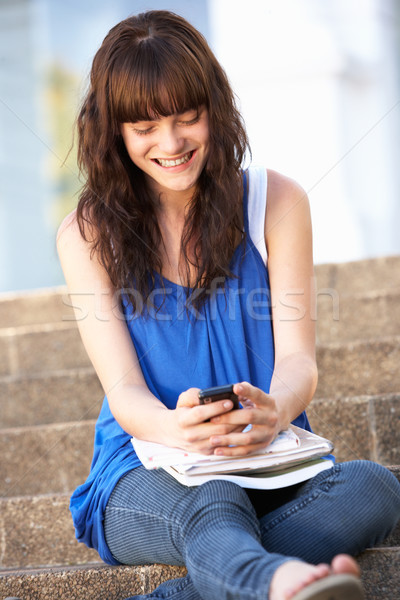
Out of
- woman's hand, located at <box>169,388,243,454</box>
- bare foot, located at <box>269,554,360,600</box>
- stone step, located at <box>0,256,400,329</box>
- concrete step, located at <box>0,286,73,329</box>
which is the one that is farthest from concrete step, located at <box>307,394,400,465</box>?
concrete step, located at <box>0,286,73,329</box>

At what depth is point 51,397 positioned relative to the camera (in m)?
2.79

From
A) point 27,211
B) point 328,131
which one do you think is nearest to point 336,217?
point 328,131

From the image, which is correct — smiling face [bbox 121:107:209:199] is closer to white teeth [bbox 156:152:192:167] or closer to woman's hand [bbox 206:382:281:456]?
white teeth [bbox 156:152:192:167]

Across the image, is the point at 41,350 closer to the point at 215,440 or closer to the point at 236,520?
the point at 215,440

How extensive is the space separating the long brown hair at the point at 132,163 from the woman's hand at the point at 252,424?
17.3 inches

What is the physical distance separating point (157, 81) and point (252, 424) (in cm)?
75

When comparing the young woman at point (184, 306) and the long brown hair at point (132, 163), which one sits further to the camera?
the long brown hair at point (132, 163)

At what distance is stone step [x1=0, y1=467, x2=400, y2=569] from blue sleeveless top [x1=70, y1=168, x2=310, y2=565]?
0.29 m

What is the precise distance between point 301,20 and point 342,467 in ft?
17.2

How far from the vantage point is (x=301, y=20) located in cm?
605

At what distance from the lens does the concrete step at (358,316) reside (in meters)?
3.04

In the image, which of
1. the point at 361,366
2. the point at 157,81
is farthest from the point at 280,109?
the point at 157,81

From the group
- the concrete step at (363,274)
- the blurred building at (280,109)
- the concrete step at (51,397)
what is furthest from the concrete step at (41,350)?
the blurred building at (280,109)

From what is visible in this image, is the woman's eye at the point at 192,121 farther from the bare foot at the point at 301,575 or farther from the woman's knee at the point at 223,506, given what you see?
the bare foot at the point at 301,575
